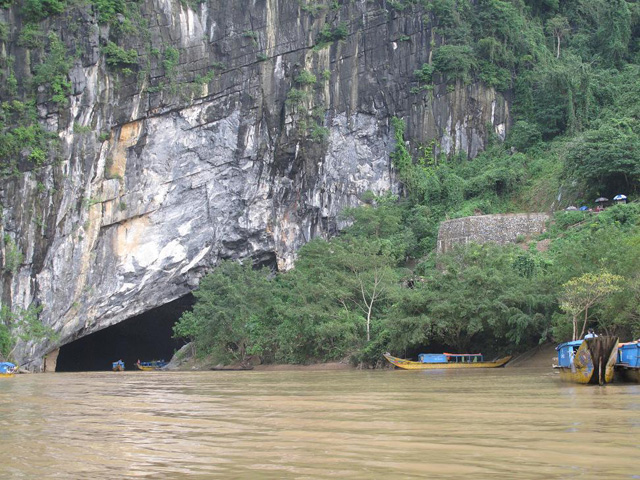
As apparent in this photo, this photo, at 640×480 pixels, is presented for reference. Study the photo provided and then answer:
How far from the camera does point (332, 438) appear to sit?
6062 mm

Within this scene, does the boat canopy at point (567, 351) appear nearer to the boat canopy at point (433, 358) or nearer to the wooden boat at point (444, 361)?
the wooden boat at point (444, 361)

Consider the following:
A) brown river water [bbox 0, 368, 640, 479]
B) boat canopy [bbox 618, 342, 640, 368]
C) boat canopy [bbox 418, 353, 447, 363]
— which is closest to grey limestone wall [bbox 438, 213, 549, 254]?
boat canopy [bbox 418, 353, 447, 363]

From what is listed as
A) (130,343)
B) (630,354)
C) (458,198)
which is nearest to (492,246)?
(458,198)

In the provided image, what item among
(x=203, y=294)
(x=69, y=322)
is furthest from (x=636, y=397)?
(x=69, y=322)

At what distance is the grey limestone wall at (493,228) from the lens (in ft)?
103

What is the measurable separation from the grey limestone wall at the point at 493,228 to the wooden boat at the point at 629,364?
1754cm

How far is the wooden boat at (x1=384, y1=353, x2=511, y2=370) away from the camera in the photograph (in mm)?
22406

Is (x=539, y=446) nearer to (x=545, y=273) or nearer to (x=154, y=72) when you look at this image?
(x=545, y=273)

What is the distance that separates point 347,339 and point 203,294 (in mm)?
7710

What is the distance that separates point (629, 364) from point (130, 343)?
33.2 meters

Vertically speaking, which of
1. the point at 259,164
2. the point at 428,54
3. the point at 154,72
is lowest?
the point at 259,164

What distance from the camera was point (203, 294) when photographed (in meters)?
30.8

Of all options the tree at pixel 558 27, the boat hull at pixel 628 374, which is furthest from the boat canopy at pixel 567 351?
the tree at pixel 558 27

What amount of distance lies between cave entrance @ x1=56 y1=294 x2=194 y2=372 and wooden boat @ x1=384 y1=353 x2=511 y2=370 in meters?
16.2
